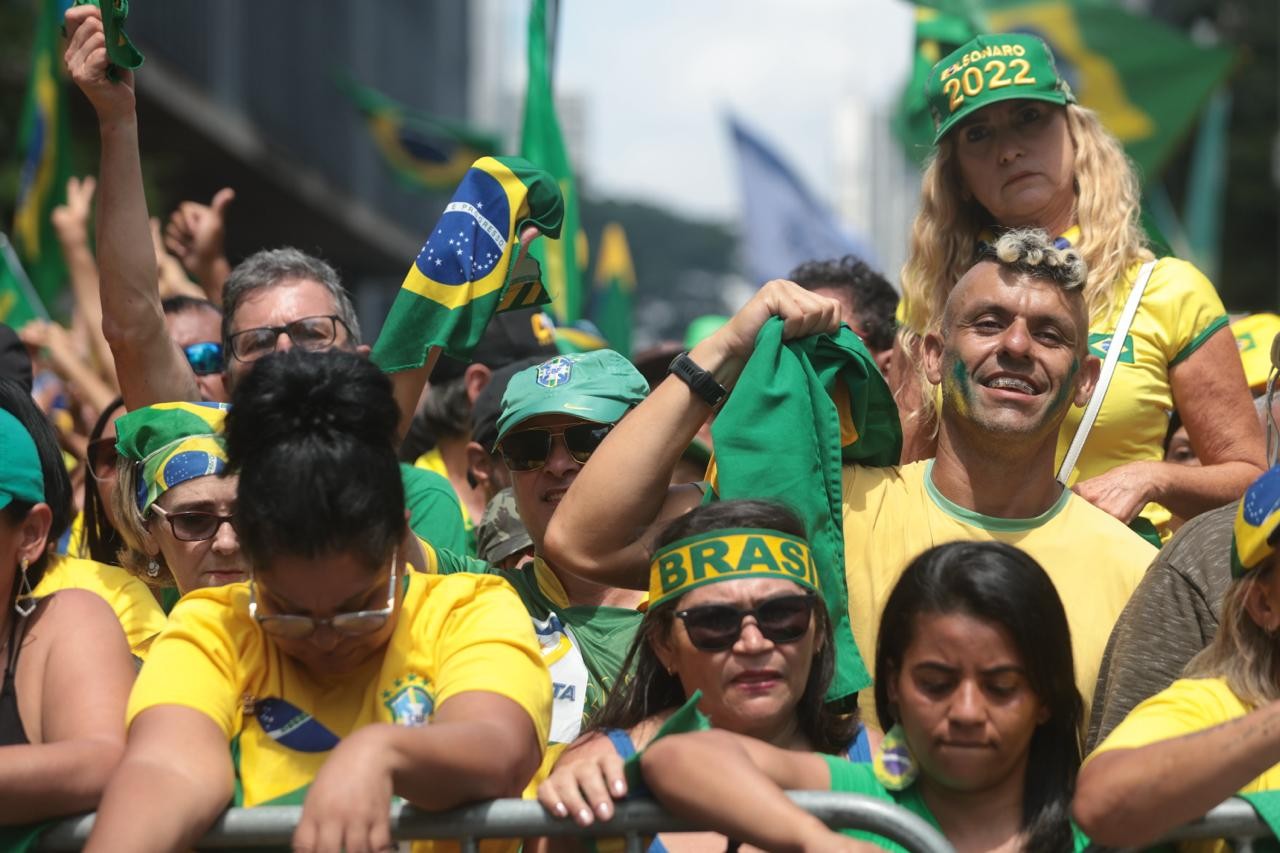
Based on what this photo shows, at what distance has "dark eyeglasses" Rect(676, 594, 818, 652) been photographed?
150 inches

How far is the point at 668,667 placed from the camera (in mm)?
3969

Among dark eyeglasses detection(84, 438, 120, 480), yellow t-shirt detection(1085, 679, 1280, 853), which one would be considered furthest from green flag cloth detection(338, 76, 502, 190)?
yellow t-shirt detection(1085, 679, 1280, 853)

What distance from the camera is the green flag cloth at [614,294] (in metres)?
12.4

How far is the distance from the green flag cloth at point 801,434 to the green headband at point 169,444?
3.68 ft

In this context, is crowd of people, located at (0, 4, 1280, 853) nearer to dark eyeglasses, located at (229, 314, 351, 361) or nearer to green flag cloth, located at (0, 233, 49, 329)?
dark eyeglasses, located at (229, 314, 351, 361)

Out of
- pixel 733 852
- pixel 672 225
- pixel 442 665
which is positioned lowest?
pixel 672 225

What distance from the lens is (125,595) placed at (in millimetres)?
4355

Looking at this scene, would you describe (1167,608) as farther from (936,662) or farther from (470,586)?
(470,586)

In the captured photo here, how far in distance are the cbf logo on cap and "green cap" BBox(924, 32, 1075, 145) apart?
1.28 metres

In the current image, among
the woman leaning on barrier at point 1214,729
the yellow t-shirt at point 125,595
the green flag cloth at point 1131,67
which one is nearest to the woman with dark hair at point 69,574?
the yellow t-shirt at point 125,595

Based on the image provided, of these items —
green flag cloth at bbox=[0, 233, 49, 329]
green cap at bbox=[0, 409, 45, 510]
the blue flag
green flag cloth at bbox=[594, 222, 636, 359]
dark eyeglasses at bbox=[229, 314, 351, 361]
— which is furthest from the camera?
the blue flag

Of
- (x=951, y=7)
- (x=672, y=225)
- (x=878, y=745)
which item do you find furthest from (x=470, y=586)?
(x=672, y=225)

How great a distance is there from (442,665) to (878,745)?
858 mm

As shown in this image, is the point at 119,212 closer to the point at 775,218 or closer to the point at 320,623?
the point at 320,623
